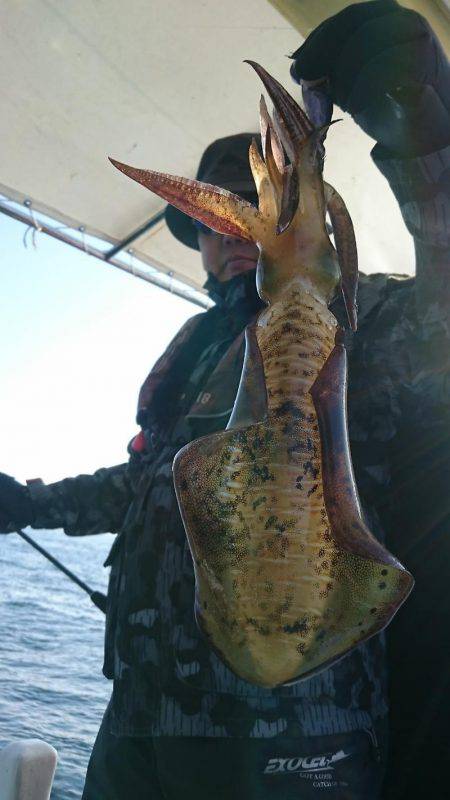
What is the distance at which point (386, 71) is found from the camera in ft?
4.65

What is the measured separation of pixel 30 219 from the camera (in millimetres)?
4965

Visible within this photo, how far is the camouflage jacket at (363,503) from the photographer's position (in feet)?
5.44

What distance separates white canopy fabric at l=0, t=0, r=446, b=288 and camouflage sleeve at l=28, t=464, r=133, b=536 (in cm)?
225

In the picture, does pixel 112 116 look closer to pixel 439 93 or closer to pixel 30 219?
pixel 30 219

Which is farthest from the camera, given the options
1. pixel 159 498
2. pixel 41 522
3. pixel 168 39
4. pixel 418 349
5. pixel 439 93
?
pixel 168 39

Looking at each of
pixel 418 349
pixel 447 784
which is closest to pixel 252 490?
pixel 418 349

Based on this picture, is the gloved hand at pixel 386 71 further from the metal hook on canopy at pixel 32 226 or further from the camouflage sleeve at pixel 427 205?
the metal hook on canopy at pixel 32 226

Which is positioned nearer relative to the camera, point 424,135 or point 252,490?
point 252,490

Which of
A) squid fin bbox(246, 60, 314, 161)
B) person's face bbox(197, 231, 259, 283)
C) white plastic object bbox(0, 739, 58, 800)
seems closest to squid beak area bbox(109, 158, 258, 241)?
squid fin bbox(246, 60, 314, 161)

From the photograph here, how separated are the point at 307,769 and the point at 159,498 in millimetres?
890

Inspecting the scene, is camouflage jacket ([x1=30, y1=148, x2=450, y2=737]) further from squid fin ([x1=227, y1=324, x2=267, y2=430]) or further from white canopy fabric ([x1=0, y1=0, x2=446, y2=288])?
white canopy fabric ([x1=0, y1=0, x2=446, y2=288])

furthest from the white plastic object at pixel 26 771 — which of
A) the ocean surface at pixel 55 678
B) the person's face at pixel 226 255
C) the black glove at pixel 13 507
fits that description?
the ocean surface at pixel 55 678

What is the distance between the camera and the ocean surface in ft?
25.0

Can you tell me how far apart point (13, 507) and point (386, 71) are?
263 cm
